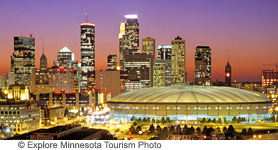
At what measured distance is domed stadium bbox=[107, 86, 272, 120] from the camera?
298 feet

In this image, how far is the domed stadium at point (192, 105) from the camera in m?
90.9

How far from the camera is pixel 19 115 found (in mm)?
93875

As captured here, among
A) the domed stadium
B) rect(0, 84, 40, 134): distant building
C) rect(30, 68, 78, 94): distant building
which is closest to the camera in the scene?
the domed stadium

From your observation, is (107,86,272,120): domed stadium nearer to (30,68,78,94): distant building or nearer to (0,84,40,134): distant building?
(0,84,40,134): distant building

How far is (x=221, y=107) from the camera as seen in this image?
90.9 meters

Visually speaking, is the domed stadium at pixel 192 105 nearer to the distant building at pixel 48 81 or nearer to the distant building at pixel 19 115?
the distant building at pixel 19 115

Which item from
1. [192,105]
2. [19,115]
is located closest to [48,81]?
[19,115]

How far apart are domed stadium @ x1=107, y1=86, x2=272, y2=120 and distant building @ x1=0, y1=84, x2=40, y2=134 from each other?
15439 mm

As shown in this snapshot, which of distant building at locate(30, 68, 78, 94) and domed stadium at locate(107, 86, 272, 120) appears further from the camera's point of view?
distant building at locate(30, 68, 78, 94)

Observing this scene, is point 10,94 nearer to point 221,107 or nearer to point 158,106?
point 158,106

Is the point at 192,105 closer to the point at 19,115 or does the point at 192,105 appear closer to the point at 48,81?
the point at 19,115

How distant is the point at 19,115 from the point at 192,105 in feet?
107

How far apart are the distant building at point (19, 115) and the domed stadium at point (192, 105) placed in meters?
15.4

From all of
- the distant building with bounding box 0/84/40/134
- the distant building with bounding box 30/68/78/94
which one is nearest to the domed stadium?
the distant building with bounding box 0/84/40/134
